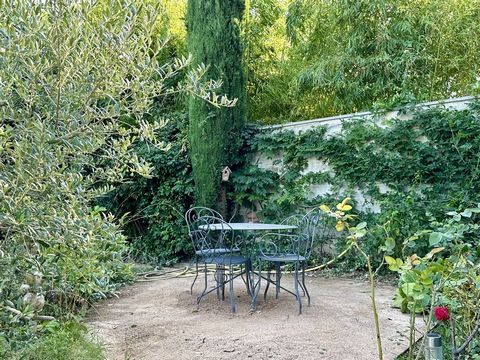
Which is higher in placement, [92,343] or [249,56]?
[249,56]

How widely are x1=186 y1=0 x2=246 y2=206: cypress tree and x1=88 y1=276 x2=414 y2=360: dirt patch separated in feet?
6.72

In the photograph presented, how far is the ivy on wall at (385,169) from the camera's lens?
4.35 metres

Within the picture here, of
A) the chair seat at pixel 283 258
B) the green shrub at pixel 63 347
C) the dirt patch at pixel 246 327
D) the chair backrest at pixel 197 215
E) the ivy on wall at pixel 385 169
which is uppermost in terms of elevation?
the ivy on wall at pixel 385 169

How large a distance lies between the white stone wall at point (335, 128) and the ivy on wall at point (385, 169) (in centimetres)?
5

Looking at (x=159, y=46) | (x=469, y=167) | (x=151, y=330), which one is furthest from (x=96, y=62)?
(x=469, y=167)

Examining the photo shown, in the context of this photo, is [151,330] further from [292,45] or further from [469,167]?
[292,45]

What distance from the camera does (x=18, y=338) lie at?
2332 mm

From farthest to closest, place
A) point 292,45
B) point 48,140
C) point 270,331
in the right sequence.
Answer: point 292,45
point 270,331
point 48,140

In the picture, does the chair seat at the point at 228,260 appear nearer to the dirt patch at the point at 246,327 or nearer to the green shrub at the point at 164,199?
the dirt patch at the point at 246,327

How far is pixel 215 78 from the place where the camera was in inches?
235

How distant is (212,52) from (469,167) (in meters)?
3.40

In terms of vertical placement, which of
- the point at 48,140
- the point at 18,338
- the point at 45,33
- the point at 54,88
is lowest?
the point at 18,338

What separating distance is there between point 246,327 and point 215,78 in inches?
147

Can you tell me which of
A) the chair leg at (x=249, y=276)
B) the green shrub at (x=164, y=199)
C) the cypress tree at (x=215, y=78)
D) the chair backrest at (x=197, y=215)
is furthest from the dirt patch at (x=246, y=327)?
the cypress tree at (x=215, y=78)
